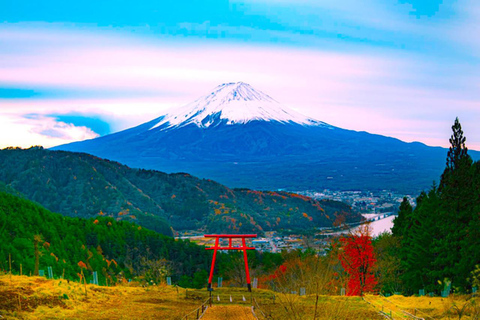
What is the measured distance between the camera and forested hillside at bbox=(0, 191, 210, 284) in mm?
31734

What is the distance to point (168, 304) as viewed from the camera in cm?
1586

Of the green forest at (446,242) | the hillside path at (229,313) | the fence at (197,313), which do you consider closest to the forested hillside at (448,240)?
the green forest at (446,242)

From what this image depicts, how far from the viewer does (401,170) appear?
17662 centimetres

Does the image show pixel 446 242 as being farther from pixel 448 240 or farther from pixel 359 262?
pixel 359 262

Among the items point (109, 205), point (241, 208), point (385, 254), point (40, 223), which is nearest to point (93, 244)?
point (40, 223)

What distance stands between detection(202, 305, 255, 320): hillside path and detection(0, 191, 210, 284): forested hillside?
1162 centimetres

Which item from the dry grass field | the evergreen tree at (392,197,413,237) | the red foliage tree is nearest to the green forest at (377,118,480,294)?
the red foliage tree

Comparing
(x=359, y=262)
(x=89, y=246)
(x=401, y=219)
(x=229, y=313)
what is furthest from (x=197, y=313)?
(x=89, y=246)

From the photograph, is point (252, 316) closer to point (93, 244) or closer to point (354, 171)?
point (93, 244)

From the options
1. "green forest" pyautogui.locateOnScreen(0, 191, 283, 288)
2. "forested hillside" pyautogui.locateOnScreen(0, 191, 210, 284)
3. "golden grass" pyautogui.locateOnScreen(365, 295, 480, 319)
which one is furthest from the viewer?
"green forest" pyautogui.locateOnScreen(0, 191, 283, 288)

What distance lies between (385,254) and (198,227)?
2351 inches

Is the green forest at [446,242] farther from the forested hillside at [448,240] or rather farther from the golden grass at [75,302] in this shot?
the golden grass at [75,302]

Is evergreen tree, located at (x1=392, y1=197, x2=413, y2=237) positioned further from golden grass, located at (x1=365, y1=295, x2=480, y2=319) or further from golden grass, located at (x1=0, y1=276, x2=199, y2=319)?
golden grass, located at (x1=0, y1=276, x2=199, y2=319)

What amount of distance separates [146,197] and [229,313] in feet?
258
